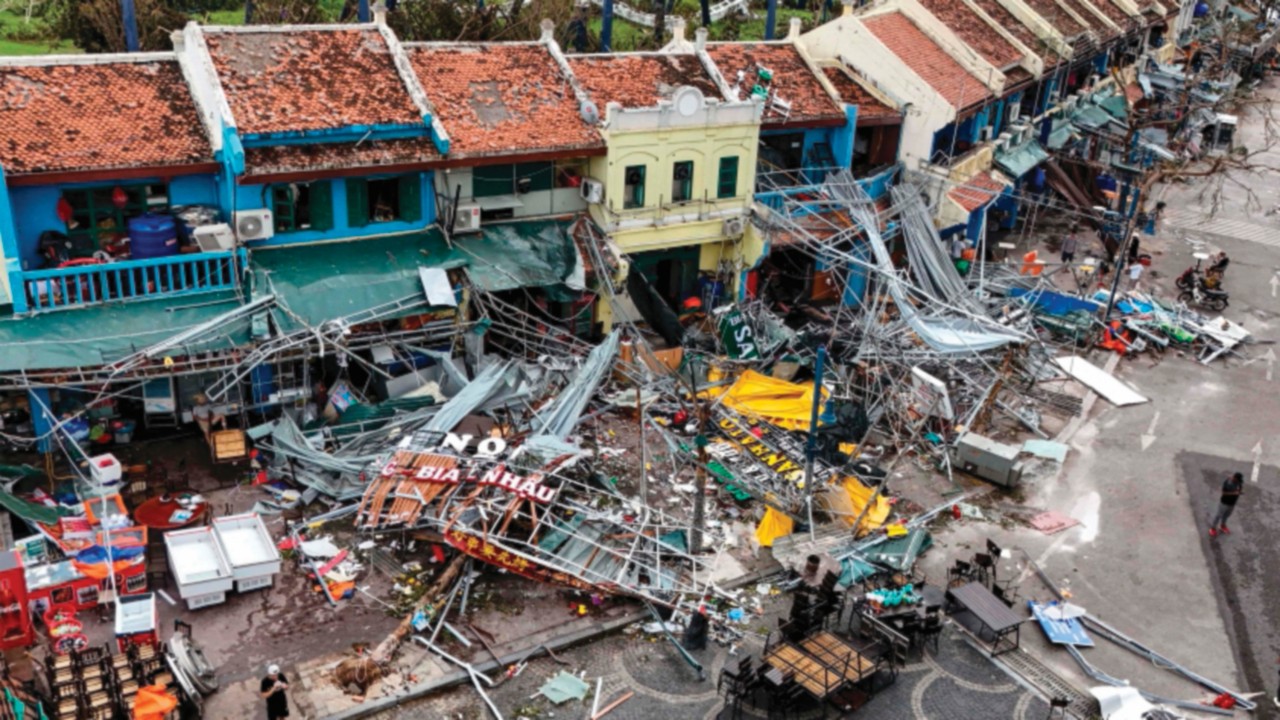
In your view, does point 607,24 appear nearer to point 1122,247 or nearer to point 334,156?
point 334,156

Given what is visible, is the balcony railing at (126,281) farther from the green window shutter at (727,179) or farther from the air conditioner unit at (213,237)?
the green window shutter at (727,179)

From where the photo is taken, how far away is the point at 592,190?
29.2 meters

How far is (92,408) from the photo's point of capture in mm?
24047

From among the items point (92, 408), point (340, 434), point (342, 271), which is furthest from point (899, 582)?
point (92, 408)

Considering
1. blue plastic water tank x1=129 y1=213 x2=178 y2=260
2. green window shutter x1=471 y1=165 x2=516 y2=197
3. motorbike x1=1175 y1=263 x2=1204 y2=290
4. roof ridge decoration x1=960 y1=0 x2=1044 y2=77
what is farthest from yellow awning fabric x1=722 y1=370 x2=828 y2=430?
roof ridge decoration x1=960 y1=0 x2=1044 y2=77

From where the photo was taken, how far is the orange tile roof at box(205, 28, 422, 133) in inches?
1011

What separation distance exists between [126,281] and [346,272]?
15.3 feet

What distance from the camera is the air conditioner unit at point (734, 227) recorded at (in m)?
31.1

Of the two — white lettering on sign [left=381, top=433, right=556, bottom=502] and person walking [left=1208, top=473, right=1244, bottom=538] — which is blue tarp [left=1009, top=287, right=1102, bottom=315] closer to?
person walking [left=1208, top=473, right=1244, bottom=538]

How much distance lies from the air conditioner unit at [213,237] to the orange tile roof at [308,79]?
7.48 feet

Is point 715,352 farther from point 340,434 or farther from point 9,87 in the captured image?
point 9,87

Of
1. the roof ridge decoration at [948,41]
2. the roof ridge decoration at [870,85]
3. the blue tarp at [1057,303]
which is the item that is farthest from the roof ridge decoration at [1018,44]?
the blue tarp at [1057,303]

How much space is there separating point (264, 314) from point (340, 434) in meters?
3.08

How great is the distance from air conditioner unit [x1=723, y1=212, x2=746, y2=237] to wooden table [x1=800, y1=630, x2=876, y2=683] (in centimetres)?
1447
